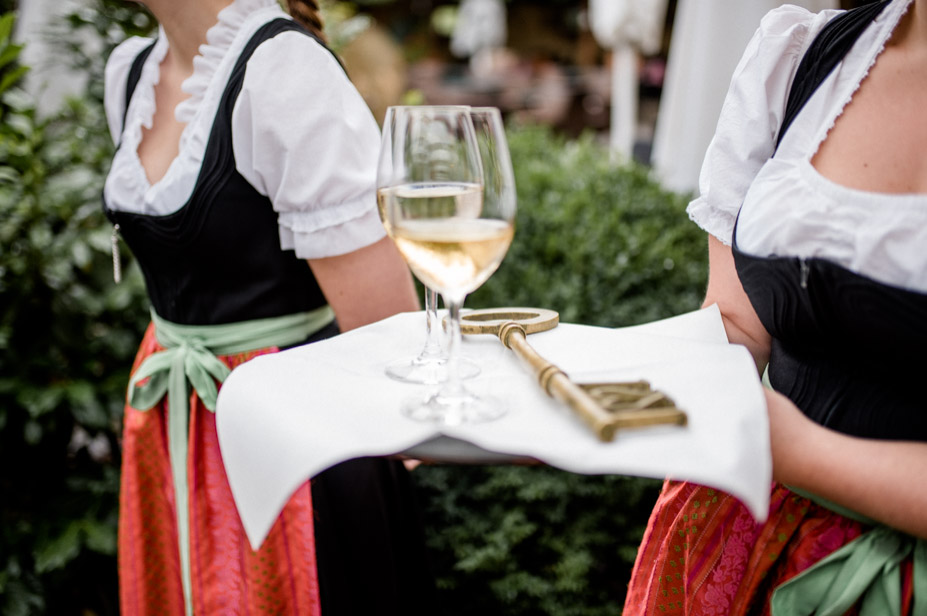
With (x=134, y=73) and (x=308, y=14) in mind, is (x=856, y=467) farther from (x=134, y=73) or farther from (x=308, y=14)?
(x=134, y=73)

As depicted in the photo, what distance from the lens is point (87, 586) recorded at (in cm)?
216

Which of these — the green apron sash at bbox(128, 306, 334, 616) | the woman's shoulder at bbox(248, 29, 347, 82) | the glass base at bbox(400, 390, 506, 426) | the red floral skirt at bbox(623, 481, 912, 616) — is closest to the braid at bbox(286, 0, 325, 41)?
the woman's shoulder at bbox(248, 29, 347, 82)

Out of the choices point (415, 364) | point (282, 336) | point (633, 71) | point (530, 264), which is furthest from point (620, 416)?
point (633, 71)

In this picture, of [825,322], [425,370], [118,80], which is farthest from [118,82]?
[825,322]

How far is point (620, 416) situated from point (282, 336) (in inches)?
31.9

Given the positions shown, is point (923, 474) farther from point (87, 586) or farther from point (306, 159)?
point (87, 586)

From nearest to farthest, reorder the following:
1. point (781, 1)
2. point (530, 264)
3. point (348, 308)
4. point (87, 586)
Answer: point (348, 308) → point (87, 586) → point (530, 264) → point (781, 1)

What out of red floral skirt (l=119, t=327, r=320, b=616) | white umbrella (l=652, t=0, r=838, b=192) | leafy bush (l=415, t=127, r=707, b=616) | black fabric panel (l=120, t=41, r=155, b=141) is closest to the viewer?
red floral skirt (l=119, t=327, r=320, b=616)

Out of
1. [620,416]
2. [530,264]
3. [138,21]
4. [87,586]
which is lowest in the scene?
[87,586]

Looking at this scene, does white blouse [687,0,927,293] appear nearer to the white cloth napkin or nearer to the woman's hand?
the white cloth napkin

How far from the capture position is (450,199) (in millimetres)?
712

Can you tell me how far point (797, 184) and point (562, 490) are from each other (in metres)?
1.54

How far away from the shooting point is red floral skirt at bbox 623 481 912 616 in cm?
88

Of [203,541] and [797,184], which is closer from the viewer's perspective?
[797,184]
